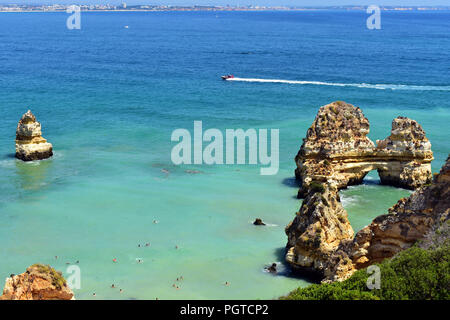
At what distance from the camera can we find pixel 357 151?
56.7m

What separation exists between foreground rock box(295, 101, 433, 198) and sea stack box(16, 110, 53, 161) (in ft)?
84.1

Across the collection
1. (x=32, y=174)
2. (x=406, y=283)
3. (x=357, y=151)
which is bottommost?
(x=32, y=174)

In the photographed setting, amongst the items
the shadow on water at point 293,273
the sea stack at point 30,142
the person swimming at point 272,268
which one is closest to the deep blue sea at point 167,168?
the shadow on water at point 293,273

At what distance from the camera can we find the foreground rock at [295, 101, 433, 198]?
184 feet

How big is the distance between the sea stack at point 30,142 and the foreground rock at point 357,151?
25.6 meters

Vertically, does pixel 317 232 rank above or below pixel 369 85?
below

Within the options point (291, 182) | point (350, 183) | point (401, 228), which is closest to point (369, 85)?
point (291, 182)

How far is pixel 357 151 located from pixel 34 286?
3676 centimetres

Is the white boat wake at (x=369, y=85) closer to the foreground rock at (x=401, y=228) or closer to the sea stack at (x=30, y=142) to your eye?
the sea stack at (x=30, y=142)

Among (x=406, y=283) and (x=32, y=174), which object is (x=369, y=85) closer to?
(x=32, y=174)

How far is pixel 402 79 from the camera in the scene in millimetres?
121938
